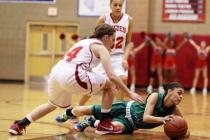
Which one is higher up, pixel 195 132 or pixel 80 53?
pixel 80 53

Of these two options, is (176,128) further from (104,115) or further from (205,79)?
(205,79)

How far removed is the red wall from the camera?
15.9 m

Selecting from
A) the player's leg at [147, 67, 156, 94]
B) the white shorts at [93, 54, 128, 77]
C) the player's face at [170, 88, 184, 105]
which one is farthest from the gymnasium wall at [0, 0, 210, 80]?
the player's face at [170, 88, 184, 105]

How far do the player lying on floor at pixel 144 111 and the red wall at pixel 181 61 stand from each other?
9.98m

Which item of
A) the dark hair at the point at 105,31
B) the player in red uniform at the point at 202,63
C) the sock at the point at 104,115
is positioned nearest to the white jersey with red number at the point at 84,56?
the dark hair at the point at 105,31

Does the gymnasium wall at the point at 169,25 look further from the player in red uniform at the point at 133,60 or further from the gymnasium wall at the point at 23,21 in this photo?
the player in red uniform at the point at 133,60

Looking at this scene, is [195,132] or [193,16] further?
[193,16]

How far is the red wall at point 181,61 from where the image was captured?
15.9 m

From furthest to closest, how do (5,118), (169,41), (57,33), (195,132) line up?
1. (57,33)
2. (169,41)
3. (5,118)
4. (195,132)

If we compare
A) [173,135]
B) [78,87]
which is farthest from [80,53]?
[173,135]

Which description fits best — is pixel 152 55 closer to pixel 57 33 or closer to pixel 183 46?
pixel 183 46

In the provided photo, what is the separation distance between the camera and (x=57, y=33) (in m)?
17.5

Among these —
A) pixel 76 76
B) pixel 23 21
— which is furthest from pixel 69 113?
pixel 23 21

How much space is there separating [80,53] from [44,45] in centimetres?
1211
